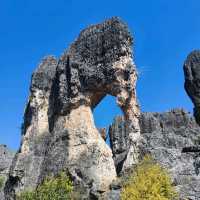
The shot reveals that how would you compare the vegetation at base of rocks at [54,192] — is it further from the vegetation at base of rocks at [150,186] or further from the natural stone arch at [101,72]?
the natural stone arch at [101,72]

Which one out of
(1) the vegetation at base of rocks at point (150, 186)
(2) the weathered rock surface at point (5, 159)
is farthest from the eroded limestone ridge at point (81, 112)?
(2) the weathered rock surface at point (5, 159)

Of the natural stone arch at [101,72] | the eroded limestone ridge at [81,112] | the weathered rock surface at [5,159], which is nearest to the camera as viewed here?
the eroded limestone ridge at [81,112]

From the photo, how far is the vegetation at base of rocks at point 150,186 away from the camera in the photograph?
751 inches

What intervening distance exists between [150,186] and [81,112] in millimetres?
7955

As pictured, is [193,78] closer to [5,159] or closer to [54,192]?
[54,192]

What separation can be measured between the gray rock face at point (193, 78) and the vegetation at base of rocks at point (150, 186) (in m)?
7.96

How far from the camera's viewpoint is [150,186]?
763 inches

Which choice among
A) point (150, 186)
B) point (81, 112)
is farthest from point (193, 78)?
point (150, 186)

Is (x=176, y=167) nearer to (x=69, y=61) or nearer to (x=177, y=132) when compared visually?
(x=69, y=61)

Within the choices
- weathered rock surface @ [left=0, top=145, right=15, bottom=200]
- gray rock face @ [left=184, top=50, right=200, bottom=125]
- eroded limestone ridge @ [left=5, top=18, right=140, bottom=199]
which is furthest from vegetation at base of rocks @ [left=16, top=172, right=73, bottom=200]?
weathered rock surface @ [left=0, top=145, right=15, bottom=200]

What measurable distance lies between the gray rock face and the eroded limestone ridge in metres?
3.70

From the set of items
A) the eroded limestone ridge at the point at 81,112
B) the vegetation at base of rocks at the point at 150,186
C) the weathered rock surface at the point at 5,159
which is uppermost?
the weathered rock surface at the point at 5,159

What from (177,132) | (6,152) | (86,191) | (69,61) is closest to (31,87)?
(69,61)

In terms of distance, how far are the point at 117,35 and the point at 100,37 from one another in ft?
3.43
